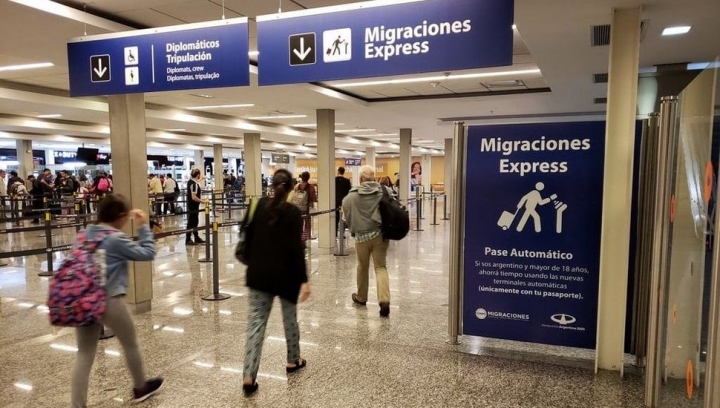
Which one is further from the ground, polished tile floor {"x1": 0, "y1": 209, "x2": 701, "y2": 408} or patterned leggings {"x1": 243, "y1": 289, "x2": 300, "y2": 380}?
patterned leggings {"x1": 243, "y1": 289, "x2": 300, "y2": 380}

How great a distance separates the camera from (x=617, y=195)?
3.91 metres

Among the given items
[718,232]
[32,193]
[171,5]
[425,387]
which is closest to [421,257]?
[425,387]

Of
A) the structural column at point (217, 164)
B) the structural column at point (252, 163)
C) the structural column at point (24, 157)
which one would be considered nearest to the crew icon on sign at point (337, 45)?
the structural column at point (252, 163)

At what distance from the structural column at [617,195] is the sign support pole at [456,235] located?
1178mm

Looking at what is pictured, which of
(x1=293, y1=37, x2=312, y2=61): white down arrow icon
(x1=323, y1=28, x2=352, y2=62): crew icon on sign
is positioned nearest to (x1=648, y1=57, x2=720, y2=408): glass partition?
(x1=323, y1=28, x2=352, y2=62): crew icon on sign

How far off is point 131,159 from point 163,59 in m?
1.80

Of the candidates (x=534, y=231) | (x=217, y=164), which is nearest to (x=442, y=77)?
(x=534, y=231)

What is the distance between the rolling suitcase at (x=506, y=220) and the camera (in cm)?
424

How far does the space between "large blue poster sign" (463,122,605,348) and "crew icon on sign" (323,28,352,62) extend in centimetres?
146

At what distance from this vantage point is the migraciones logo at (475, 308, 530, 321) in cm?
424

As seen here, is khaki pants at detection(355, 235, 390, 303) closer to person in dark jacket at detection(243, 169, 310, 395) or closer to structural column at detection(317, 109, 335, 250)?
person in dark jacket at detection(243, 169, 310, 395)

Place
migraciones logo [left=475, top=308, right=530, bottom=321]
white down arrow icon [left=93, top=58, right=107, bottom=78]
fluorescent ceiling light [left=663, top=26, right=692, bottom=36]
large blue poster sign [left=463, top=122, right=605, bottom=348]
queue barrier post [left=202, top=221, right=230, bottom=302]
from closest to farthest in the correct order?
large blue poster sign [left=463, top=122, right=605, bottom=348] < migraciones logo [left=475, top=308, right=530, bottom=321] < white down arrow icon [left=93, top=58, right=107, bottom=78] < fluorescent ceiling light [left=663, top=26, right=692, bottom=36] < queue barrier post [left=202, top=221, right=230, bottom=302]

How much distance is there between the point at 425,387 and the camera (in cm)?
368

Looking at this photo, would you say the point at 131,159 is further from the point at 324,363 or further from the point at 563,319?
the point at 563,319
